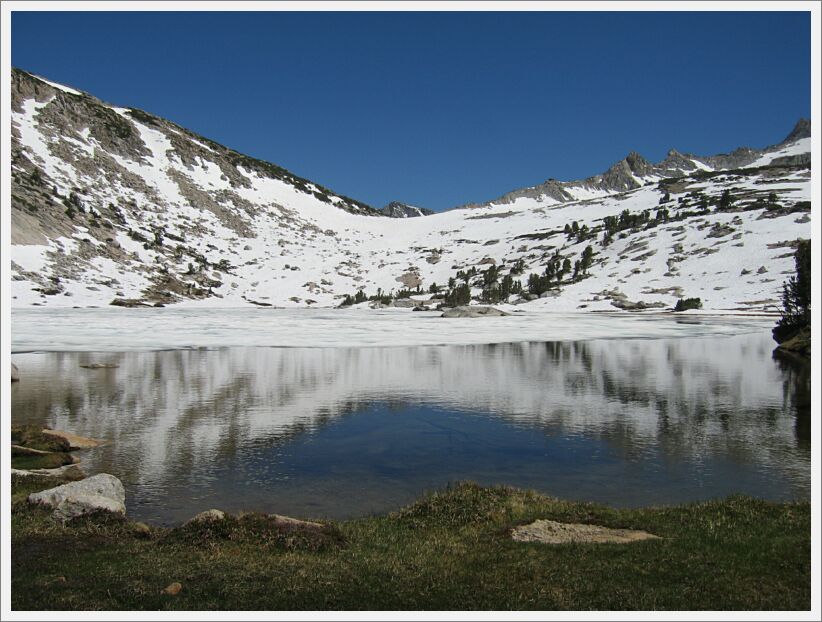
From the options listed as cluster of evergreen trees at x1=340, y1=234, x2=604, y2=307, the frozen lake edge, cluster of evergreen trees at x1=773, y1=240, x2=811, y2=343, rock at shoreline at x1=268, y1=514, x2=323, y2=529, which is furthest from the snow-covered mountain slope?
rock at shoreline at x1=268, y1=514, x2=323, y2=529

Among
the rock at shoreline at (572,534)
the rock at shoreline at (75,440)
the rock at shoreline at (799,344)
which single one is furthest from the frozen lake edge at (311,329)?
the rock at shoreline at (572,534)

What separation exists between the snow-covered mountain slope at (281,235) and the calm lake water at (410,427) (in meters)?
64.1

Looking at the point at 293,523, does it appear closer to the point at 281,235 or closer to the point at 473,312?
the point at 473,312

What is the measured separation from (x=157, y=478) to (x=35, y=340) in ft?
129

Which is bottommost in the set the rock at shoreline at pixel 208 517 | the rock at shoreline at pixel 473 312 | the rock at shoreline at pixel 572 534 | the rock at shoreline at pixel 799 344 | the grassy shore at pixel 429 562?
the rock at shoreline at pixel 572 534

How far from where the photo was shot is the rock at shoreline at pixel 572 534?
11.2 metres

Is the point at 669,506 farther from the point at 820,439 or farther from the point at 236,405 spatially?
the point at 236,405

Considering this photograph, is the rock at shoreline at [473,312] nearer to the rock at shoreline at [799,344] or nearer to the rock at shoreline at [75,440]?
the rock at shoreline at [799,344]

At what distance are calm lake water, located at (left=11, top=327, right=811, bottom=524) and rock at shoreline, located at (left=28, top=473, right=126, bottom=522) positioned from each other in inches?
23.9

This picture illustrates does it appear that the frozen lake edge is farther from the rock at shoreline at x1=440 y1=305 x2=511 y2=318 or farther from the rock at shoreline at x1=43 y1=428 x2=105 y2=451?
the rock at shoreline at x1=43 y1=428 x2=105 y2=451

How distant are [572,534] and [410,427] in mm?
10746

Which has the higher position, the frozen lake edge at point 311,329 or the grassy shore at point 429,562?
the frozen lake edge at point 311,329

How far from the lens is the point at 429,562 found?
10273 millimetres

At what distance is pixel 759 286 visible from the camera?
93.0 metres
